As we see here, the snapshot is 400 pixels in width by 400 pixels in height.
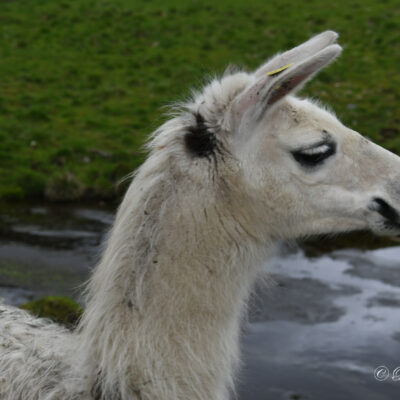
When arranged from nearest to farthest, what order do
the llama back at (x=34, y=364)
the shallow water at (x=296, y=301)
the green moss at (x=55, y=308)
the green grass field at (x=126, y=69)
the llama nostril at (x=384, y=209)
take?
the llama back at (x=34, y=364)
the llama nostril at (x=384, y=209)
the green moss at (x=55, y=308)
the shallow water at (x=296, y=301)
the green grass field at (x=126, y=69)

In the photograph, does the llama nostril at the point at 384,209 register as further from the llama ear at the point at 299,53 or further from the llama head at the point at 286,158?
the llama ear at the point at 299,53

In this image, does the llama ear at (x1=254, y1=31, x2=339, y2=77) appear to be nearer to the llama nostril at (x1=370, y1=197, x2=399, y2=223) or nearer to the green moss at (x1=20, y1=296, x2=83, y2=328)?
the llama nostril at (x1=370, y1=197, x2=399, y2=223)

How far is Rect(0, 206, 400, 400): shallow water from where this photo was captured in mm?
6898

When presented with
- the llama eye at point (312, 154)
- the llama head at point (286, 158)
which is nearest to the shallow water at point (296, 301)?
the llama head at point (286, 158)

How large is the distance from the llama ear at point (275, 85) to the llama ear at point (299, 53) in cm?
23

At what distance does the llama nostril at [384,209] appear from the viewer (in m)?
3.46

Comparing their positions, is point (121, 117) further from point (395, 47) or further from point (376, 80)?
point (395, 47)

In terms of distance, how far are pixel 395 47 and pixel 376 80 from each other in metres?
3.10

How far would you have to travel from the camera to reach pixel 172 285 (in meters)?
3.24

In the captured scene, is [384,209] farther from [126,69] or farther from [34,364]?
[126,69]

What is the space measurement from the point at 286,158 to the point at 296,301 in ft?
18.5

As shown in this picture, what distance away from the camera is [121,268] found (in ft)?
10.7

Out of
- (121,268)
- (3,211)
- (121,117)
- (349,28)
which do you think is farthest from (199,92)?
(349,28)

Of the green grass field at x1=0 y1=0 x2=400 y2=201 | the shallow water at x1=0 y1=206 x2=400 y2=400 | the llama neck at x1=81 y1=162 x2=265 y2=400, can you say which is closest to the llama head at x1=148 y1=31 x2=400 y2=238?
the llama neck at x1=81 y1=162 x2=265 y2=400
